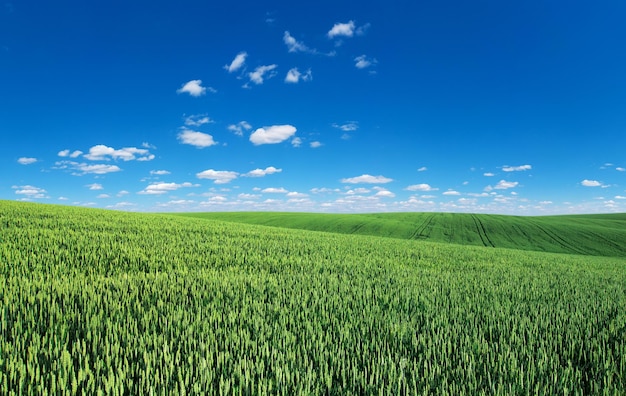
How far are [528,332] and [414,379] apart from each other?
214cm

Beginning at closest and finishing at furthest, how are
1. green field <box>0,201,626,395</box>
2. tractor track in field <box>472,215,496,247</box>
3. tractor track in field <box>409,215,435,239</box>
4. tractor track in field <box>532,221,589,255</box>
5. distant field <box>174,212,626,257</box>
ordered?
green field <box>0,201,626,395</box> → tractor track in field <box>532,221,589,255</box> → distant field <box>174,212,626,257</box> → tractor track in field <box>472,215,496,247</box> → tractor track in field <box>409,215,435,239</box>

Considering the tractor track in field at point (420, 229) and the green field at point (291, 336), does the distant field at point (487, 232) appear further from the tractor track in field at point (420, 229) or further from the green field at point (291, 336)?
the green field at point (291, 336)

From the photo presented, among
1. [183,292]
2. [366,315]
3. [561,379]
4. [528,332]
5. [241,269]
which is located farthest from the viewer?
[241,269]

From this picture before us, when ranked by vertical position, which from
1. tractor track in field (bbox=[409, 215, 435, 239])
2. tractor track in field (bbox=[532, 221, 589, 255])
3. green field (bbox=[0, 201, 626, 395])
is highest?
green field (bbox=[0, 201, 626, 395])

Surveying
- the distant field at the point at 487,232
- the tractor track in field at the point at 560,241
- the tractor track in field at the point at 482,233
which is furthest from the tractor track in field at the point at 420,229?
the tractor track in field at the point at 560,241

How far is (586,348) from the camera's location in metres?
3.48

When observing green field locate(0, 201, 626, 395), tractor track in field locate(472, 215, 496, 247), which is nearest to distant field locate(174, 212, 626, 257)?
tractor track in field locate(472, 215, 496, 247)

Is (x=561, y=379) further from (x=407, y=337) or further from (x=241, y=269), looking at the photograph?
(x=241, y=269)

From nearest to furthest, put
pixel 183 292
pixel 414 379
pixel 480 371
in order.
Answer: pixel 414 379
pixel 480 371
pixel 183 292

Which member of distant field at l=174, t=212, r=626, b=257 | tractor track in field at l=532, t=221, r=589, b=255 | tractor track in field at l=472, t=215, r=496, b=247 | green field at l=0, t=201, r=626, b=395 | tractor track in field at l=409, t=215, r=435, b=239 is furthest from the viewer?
tractor track in field at l=409, t=215, r=435, b=239

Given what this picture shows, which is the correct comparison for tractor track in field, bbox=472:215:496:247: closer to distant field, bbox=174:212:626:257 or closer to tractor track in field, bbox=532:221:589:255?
distant field, bbox=174:212:626:257

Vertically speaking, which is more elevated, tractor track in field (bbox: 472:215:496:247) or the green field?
the green field

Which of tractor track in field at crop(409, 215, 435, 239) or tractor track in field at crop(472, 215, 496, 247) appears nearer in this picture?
tractor track in field at crop(472, 215, 496, 247)

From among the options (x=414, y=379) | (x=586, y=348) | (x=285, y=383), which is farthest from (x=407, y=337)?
(x=586, y=348)
